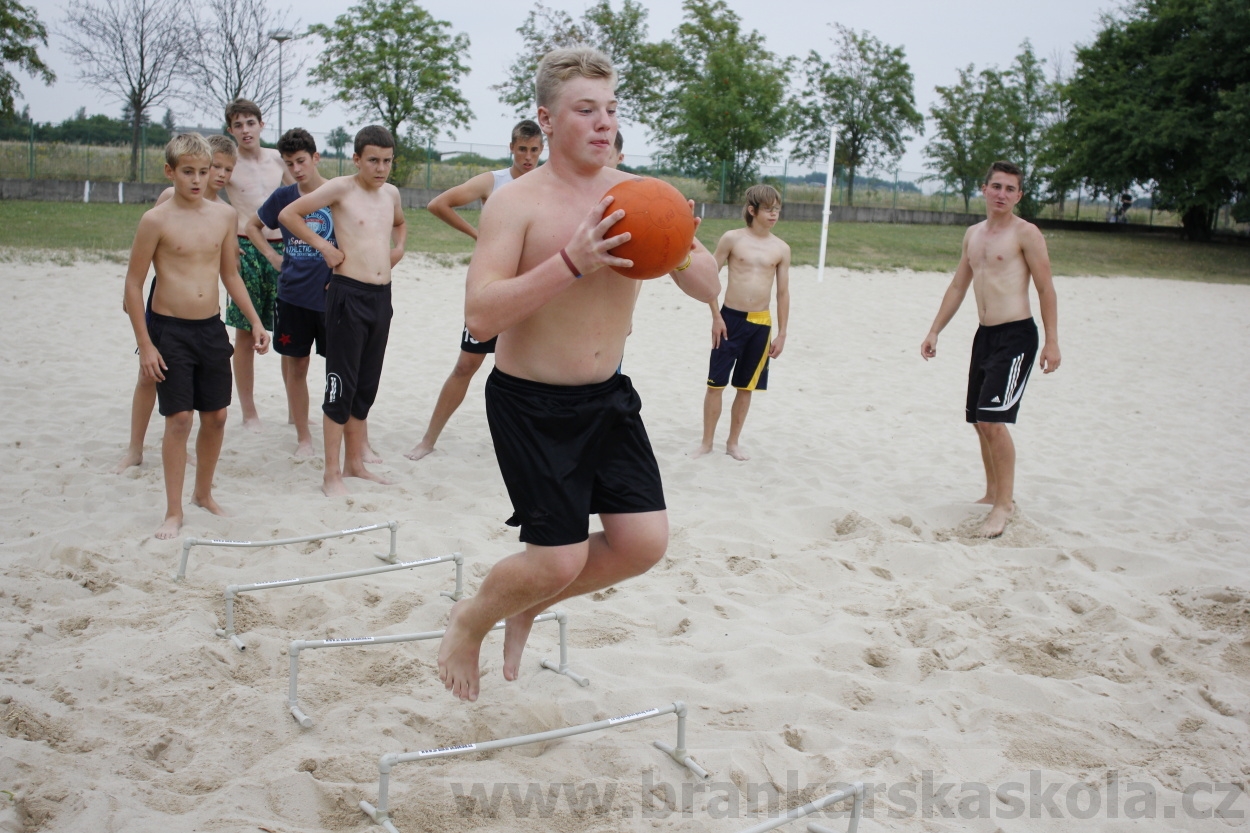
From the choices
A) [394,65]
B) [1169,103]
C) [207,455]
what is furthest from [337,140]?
[207,455]

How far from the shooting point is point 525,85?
1535 inches

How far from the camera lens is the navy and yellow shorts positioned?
24.5 feet

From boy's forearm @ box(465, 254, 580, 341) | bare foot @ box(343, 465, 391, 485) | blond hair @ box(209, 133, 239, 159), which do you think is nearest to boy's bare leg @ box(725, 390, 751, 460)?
bare foot @ box(343, 465, 391, 485)

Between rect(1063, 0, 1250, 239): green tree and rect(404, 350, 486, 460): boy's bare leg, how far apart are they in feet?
93.2

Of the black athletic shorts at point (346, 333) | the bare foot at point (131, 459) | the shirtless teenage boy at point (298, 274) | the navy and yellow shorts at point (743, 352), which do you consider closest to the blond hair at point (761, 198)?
the navy and yellow shorts at point (743, 352)

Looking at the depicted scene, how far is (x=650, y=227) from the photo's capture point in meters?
2.92

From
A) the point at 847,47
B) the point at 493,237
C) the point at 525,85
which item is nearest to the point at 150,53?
the point at 525,85

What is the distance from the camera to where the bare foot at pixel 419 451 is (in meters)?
7.02

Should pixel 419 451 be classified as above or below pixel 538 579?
below

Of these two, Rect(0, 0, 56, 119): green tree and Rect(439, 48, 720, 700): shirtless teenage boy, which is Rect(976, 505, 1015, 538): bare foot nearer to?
Rect(439, 48, 720, 700): shirtless teenage boy

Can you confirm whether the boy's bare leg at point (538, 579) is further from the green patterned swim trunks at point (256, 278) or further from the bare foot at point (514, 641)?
the green patterned swim trunks at point (256, 278)

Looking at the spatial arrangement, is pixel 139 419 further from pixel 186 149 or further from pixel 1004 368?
pixel 1004 368

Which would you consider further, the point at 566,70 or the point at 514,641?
the point at 514,641

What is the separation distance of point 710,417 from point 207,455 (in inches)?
139
